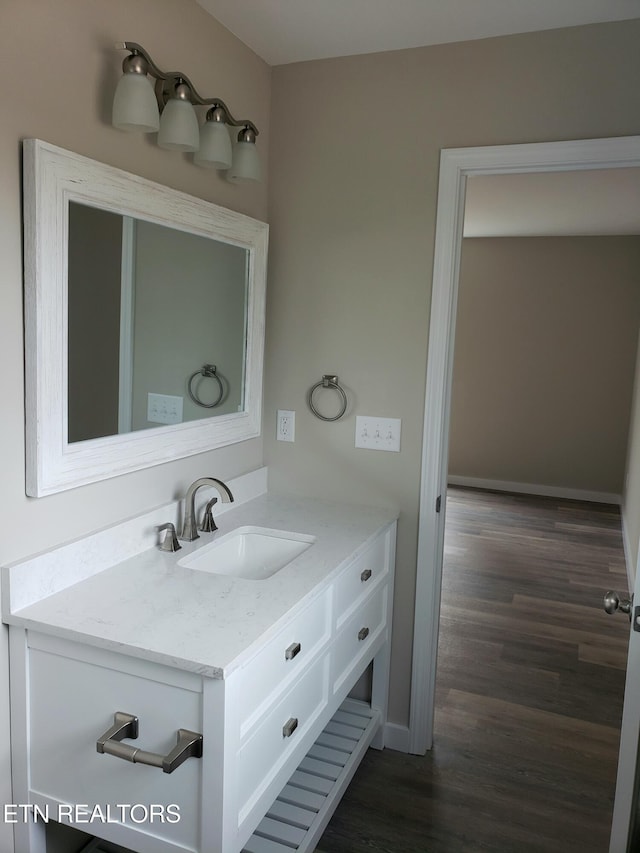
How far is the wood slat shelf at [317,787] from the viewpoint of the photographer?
1.82 meters

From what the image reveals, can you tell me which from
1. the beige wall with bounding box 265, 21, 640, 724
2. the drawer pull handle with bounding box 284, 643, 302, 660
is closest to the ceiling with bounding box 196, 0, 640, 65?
the beige wall with bounding box 265, 21, 640, 724

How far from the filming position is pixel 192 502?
2.04 m

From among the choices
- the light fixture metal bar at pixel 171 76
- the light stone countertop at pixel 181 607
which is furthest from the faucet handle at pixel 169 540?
the light fixture metal bar at pixel 171 76

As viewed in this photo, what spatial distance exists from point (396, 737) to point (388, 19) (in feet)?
7.71

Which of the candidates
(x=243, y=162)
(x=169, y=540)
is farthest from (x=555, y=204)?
(x=169, y=540)

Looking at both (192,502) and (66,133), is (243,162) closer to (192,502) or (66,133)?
(66,133)

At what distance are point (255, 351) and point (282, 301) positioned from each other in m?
0.21

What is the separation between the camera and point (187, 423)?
211 cm

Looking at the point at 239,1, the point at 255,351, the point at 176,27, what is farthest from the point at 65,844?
the point at 239,1

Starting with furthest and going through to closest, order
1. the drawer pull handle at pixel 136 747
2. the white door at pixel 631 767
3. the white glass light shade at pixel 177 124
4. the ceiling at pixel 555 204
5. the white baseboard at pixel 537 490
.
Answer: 1. the white baseboard at pixel 537 490
2. the ceiling at pixel 555 204
3. the white glass light shade at pixel 177 124
4. the white door at pixel 631 767
5. the drawer pull handle at pixel 136 747

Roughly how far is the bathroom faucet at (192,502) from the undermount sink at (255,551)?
2.9 inches

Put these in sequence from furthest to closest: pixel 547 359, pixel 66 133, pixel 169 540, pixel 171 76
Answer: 1. pixel 547 359
2. pixel 169 540
3. pixel 171 76
4. pixel 66 133

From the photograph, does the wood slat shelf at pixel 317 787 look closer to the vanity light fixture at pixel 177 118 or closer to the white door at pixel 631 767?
the white door at pixel 631 767

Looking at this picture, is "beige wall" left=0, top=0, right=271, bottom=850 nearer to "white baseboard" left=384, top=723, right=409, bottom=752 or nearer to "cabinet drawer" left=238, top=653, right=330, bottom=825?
"cabinet drawer" left=238, top=653, right=330, bottom=825
